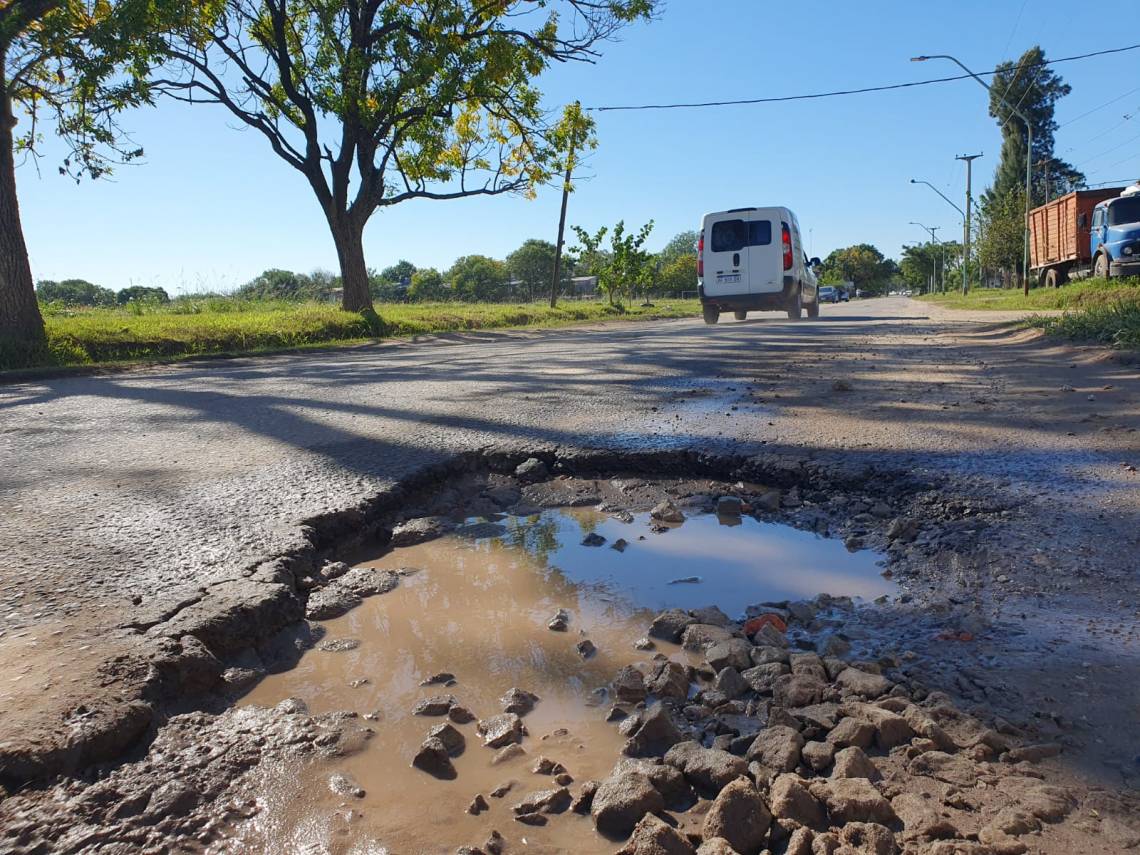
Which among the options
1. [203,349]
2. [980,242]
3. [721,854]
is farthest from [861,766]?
[980,242]

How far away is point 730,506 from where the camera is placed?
365 centimetres

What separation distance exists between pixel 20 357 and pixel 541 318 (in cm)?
1556

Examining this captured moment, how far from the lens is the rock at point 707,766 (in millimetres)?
1610

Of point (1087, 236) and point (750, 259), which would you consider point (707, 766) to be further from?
point (1087, 236)

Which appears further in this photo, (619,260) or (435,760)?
(619,260)

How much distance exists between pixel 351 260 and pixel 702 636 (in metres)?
16.9

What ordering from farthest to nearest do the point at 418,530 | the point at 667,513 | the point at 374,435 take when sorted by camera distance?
the point at 374,435
the point at 667,513
the point at 418,530

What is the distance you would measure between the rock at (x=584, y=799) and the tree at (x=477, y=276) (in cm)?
8413

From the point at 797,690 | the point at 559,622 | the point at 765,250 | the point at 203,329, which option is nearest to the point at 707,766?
the point at 797,690

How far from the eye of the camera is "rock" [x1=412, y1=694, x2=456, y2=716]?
2.01m

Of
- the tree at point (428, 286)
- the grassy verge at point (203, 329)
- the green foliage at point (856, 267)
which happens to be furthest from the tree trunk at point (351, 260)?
the green foliage at point (856, 267)

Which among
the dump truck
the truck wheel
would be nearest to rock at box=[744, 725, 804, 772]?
the dump truck

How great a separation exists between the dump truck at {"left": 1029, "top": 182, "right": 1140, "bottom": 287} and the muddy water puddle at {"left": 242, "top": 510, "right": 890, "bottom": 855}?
1879cm

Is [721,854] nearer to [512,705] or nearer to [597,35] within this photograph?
[512,705]
